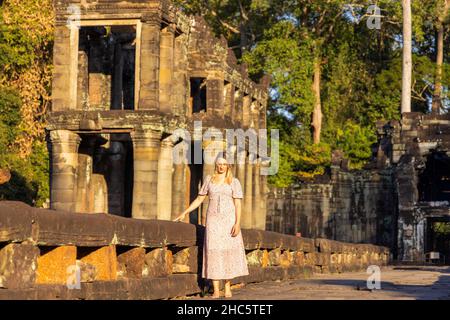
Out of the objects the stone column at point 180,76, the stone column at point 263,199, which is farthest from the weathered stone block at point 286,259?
the stone column at point 263,199

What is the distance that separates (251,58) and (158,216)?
92.2 feet

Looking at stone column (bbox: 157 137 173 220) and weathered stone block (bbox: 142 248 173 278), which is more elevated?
stone column (bbox: 157 137 173 220)

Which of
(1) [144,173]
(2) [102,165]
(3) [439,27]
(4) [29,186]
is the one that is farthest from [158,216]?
(3) [439,27]

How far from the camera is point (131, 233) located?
12.0 m

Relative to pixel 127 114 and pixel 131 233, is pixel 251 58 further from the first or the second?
pixel 131 233

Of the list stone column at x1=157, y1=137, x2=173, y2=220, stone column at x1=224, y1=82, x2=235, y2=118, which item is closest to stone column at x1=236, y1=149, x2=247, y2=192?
stone column at x1=224, y1=82, x2=235, y2=118

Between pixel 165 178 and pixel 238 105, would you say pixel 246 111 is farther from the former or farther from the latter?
pixel 165 178

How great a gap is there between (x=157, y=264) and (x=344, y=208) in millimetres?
41112

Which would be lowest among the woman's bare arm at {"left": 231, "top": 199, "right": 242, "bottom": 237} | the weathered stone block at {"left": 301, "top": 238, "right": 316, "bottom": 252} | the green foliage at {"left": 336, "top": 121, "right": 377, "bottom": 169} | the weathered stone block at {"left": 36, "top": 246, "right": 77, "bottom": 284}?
the weathered stone block at {"left": 301, "top": 238, "right": 316, "bottom": 252}

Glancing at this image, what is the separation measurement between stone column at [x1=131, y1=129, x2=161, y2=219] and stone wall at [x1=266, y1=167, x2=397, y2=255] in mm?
15629

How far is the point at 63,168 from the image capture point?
40.6 metres

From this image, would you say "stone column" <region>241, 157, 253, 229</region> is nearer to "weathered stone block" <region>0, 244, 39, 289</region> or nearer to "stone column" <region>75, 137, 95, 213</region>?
"stone column" <region>75, 137, 95, 213</region>

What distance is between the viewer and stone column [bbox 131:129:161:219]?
38.9m
